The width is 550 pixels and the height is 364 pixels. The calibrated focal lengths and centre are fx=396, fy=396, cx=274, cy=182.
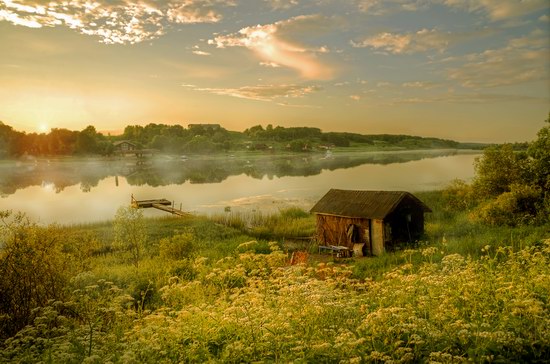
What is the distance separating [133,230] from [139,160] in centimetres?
9229

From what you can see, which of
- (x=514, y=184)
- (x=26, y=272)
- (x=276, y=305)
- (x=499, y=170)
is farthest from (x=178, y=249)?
(x=499, y=170)

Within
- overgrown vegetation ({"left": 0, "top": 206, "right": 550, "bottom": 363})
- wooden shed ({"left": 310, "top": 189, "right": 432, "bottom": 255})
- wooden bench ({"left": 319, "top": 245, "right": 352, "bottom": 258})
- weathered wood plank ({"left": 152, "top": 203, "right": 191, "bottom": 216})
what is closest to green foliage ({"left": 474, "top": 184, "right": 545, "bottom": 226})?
wooden shed ({"left": 310, "top": 189, "right": 432, "bottom": 255})

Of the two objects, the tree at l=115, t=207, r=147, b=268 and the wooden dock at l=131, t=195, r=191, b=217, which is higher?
the tree at l=115, t=207, r=147, b=268

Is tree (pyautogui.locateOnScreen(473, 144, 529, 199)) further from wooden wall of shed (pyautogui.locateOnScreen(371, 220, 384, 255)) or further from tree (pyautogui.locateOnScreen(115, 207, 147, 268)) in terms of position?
tree (pyautogui.locateOnScreen(115, 207, 147, 268))

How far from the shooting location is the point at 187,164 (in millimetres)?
Answer: 110000

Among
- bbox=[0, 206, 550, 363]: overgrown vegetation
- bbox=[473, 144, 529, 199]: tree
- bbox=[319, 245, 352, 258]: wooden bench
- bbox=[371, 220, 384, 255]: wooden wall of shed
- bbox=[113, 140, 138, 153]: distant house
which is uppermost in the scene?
bbox=[113, 140, 138, 153]: distant house

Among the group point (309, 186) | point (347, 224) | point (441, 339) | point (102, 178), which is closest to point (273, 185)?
point (309, 186)

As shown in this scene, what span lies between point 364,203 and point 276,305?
19.1 m

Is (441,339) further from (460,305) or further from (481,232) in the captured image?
(481,232)

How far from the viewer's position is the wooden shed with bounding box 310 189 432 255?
25.4 metres

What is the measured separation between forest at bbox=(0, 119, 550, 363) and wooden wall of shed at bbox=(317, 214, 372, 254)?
8.30 feet

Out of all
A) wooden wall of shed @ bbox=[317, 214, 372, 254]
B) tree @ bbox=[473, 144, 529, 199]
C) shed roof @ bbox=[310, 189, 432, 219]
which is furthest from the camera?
tree @ bbox=[473, 144, 529, 199]

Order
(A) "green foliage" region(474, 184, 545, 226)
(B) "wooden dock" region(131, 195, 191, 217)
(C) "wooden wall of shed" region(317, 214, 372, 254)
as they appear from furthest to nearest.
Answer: (B) "wooden dock" region(131, 195, 191, 217) → (C) "wooden wall of shed" region(317, 214, 372, 254) → (A) "green foliage" region(474, 184, 545, 226)

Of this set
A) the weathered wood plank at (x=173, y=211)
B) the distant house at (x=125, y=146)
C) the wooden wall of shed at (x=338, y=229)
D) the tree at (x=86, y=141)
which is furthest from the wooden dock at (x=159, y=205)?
the distant house at (x=125, y=146)
